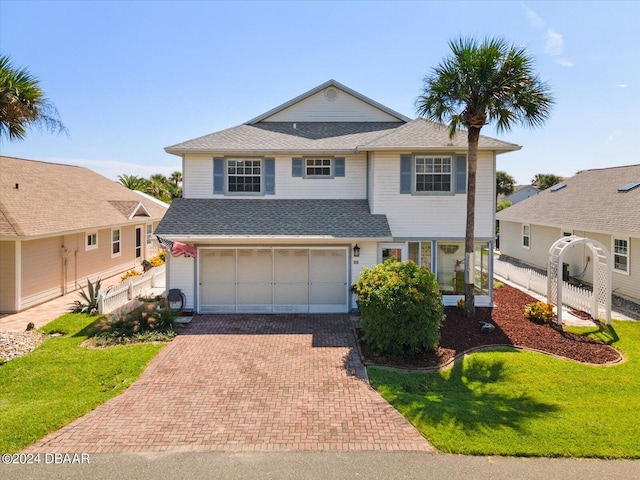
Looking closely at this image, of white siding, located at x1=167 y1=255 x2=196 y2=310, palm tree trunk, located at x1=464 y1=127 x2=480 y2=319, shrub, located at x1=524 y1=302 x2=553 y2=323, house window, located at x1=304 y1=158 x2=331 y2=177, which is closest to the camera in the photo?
palm tree trunk, located at x1=464 y1=127 x2=480 y2=319

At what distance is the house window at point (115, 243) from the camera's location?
21.8 meters

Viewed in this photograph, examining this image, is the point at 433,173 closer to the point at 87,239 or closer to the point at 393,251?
the point at 393,251

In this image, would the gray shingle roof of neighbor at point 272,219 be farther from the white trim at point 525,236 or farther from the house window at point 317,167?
the white trim at point 525,236

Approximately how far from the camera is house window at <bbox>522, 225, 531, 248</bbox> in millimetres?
25141

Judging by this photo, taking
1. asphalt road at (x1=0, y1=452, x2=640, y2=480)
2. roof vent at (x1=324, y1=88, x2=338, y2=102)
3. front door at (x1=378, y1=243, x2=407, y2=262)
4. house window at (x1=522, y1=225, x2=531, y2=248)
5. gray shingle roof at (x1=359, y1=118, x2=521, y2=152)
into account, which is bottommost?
asphalt road at (x1=0, y1=452, x2=640, y2=480)

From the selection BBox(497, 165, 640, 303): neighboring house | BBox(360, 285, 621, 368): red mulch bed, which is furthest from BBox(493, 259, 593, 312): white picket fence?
BBox(360, 285, 621, 368): red mulch bed

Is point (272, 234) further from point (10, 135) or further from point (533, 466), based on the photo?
point (533, 466)

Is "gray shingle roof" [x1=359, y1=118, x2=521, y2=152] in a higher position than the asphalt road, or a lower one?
higher

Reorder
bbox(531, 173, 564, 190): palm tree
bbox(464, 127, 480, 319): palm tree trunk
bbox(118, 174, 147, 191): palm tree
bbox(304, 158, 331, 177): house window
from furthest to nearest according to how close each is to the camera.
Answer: bbox(531, 173, 564, 190): palm tree
bbox(118, 174, 147, 191): palm tree
bbox(304, 158, 331, 177): house window
bbox(464, 127, 480, 319): palm tree trunk

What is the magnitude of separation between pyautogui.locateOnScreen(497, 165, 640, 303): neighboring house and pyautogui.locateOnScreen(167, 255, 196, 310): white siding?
57.1ft

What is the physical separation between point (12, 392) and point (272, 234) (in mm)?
8360

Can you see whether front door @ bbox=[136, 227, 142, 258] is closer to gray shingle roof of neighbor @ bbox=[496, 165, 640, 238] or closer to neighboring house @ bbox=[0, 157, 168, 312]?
neighboring house @ bbox=[0, 157, 168, 312]

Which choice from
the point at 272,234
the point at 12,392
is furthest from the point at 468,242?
the point at 12,392

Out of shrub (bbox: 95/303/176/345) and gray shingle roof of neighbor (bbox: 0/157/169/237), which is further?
gray shingle roof of neighbor (bbox: 0/157/169/237)
